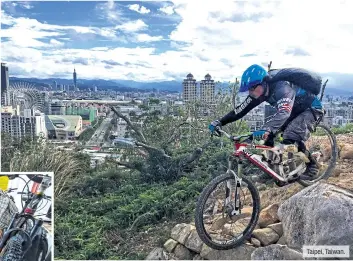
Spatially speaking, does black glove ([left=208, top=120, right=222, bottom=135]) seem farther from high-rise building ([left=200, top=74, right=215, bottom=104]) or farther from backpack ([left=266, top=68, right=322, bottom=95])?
backpack ([left=266, top=68, right=322, bottom=95])

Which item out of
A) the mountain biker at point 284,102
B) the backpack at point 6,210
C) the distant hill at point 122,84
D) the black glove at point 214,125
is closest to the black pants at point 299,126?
the mountain biker at point 284,102

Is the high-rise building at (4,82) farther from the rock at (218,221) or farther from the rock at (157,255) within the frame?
the rock at (218,221)

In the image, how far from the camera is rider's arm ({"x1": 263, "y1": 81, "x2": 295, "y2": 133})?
346 centimetres

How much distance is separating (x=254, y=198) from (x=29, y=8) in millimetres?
2327

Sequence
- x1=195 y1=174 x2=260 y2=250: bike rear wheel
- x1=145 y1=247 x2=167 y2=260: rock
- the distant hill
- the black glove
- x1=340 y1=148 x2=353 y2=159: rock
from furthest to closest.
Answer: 1. x1=340 y1=148 x2=353 y2=159: rock
2. the distant hill
3. x1=145 y1=247 x2=167 y2=260: rock
4. the black glove
5. x1=195 y1=174 x2=260 y2=250: bike rear wheel

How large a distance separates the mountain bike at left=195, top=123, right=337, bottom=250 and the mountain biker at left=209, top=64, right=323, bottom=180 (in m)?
0.08

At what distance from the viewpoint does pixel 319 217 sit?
334 centimetres

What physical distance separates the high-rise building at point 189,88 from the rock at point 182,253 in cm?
124

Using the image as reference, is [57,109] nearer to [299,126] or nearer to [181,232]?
[181,232]

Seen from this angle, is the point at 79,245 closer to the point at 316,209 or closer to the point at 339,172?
the point at 316,209

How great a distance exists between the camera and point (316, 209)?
3365mm

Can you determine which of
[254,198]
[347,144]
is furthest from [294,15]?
[254,198]

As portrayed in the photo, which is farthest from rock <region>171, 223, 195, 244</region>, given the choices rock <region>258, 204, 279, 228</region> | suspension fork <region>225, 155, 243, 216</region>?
rock <region>258, 204, 279, 228</region>

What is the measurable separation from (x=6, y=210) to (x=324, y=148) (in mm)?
2613
